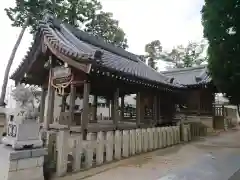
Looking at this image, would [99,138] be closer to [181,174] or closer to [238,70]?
[181,174]

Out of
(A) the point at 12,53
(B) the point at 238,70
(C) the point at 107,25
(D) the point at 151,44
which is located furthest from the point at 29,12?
(D) the point at 151,44

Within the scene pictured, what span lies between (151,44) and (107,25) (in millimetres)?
16189

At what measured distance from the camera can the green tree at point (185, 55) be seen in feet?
114

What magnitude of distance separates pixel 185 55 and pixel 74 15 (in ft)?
72.2

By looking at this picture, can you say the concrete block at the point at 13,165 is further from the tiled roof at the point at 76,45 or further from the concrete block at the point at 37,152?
the tiled roof at the point at 76,45

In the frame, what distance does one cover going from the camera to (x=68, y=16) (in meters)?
20.1

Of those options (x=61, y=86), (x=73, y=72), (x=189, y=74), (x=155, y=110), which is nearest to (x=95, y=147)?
(x=73, y=72)

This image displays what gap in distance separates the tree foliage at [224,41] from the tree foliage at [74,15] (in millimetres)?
12487

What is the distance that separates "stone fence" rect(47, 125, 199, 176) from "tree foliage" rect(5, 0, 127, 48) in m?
12.4

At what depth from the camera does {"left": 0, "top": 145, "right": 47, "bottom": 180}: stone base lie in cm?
392

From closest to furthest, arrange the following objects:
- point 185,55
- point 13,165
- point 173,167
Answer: point 13,165 → point 173,167 → point 185,55

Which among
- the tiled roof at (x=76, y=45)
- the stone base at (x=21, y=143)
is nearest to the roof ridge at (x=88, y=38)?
the tiled roof at (x=76, y=45)

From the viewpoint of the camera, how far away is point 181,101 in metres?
16.7

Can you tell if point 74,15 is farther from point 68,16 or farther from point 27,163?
point 27,163
